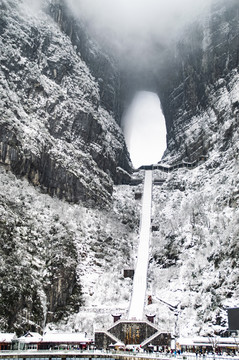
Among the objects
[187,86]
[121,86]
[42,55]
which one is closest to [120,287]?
[42,55]

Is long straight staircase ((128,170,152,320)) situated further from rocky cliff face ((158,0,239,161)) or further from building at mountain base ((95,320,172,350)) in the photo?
rocky cliff face ((158,0,239,161))

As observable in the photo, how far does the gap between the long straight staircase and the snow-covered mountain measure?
1.73 metres

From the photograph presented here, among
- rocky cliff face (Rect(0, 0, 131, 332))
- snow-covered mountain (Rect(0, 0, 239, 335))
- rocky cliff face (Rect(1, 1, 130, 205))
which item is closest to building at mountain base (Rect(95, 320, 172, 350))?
snow-covered mountain (Rect(0, 0, 239, 335))

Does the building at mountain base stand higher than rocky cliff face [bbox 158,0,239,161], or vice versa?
rocky cliff face [bbox 158,0,239,161]

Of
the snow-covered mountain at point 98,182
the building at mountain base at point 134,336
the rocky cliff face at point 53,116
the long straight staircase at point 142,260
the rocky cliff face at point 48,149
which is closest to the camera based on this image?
the building at mountain base at point 134,336

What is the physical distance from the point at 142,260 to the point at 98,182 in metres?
28.3

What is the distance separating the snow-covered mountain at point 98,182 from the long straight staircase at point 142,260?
173 cm

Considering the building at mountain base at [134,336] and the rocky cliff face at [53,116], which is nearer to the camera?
the building at mountain base at [134,336]

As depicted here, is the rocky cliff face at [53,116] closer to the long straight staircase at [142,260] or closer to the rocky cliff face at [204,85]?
the long straight staircase at [142,260]

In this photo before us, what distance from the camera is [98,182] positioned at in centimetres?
12500

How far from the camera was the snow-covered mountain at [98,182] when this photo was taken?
8394cm

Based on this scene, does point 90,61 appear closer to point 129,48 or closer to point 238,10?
point 129,48

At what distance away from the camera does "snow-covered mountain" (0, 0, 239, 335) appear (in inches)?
3305

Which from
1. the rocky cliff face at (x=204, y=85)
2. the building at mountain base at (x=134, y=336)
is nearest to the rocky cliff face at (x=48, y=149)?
the building at mountain base at (x=134, y=336)
